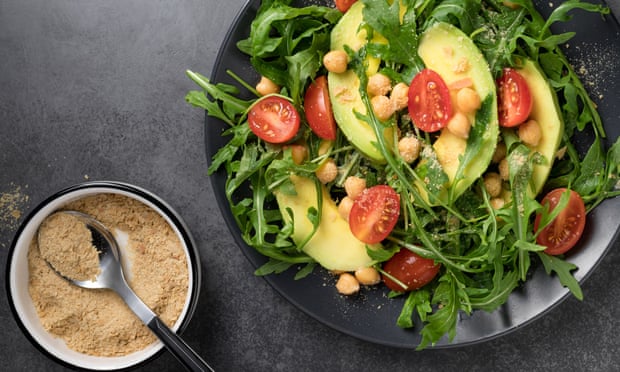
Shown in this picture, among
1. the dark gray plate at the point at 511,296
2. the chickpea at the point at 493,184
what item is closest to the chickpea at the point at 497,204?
the chickpea at the point at 493,184

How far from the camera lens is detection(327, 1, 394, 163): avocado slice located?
→ 7.17 feet

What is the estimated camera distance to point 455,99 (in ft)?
6.81

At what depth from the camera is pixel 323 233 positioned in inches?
90.7

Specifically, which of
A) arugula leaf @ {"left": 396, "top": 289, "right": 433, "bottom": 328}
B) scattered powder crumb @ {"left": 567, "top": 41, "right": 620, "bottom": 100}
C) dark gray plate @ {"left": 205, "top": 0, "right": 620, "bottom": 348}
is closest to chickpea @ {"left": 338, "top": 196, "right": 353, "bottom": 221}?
dark gray plate @ {"left": 205, "top": 0, "right": 620, "bottom": 348}

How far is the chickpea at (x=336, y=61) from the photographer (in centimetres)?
214

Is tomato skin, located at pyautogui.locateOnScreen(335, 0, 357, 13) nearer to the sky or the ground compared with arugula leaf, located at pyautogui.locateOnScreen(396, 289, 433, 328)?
nearer to the sky

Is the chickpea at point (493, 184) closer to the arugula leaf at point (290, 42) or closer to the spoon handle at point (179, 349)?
the arugula leaf at point (290, 42)

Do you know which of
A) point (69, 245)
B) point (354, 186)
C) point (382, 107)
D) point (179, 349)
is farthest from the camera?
point (69, 245)

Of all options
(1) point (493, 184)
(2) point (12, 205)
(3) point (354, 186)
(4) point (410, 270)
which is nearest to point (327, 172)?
(3) point (354, 186)

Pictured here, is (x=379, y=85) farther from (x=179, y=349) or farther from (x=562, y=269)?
(x=179, y=349)

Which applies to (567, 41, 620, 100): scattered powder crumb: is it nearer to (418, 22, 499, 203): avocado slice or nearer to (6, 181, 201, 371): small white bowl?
(418, 22, 499, 203): avocado slice

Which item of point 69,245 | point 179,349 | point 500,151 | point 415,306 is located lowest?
point 179,349

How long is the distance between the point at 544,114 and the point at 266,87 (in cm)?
92

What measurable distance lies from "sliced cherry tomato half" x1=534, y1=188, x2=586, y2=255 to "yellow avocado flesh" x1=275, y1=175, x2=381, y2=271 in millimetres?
569
